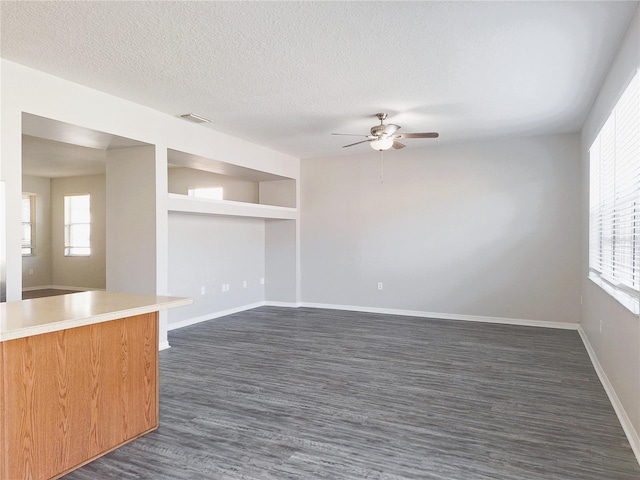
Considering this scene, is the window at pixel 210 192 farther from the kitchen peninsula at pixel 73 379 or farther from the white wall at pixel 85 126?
the kitchen peninsula at pixel 73 379

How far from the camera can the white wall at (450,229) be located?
19.5 ft

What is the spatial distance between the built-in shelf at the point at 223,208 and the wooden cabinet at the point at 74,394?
2.55 metres

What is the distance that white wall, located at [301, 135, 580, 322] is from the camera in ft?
19.5

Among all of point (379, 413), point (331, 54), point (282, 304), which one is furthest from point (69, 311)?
point (282, 304)

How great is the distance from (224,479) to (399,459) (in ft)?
3.30

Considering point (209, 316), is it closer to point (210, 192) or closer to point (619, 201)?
point (210, 192)

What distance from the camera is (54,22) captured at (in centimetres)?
277

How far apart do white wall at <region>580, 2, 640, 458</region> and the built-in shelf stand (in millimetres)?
4528

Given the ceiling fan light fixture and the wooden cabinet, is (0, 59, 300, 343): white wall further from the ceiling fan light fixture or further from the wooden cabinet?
the ceiling fan light fixture

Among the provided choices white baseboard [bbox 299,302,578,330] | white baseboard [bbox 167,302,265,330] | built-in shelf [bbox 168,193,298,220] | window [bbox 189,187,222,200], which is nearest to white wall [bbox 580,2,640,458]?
white baseboard [bbox 299,302,578,330]

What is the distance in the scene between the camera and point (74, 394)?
7.68 ft

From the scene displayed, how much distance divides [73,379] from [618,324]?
3.73m

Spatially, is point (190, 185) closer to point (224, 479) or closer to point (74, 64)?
point (74, 64)

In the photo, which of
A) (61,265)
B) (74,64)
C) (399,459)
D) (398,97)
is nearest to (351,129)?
(398,97)
